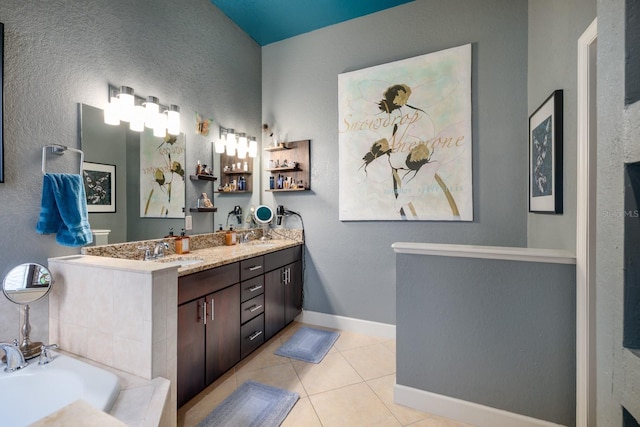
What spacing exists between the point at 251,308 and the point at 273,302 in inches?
13.3

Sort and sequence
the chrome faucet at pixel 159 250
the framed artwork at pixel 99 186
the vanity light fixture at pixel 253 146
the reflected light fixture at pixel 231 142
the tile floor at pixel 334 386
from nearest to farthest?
the tile floor at pixel 334 386
the framed artwork at pixel 99 186
the chrome faucet at pixel 159 250
the reflected light fixture at pixel 231 142
the vanity light fixture at pixel 253 146

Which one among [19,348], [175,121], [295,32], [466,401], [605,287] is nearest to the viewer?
[605,287]

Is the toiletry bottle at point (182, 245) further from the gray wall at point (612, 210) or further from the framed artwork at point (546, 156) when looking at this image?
the framed artwork at point (546, 156)

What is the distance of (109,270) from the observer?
4.31ft

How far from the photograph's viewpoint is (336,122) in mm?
2795

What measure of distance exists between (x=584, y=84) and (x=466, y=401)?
175cm

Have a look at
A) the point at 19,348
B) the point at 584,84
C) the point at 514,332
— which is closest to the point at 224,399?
the point at 19,348

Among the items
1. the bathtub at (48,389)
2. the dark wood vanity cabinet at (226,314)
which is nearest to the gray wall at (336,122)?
the dark wood vanity cabinet at (226,314)

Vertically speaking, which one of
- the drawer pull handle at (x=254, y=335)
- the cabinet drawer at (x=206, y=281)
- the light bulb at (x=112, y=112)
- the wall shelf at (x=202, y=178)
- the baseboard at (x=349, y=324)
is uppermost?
the light bulb at (x=112, y=112)

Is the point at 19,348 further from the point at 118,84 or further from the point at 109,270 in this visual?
the point at 118,84

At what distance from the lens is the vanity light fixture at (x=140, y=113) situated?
1.76 m

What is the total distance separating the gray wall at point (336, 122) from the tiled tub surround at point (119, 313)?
1639 mm

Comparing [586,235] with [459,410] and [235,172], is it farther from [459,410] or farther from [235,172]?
[235,172]

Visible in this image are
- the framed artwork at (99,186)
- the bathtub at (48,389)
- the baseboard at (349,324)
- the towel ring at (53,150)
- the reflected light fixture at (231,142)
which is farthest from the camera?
the reflected light fixture at (231,142)
